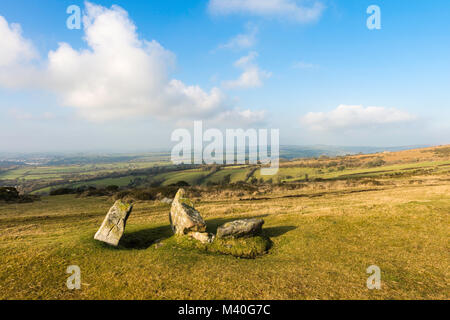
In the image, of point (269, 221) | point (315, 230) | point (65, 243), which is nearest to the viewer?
point (65, 243)

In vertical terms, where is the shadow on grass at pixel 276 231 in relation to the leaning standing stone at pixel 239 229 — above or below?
below

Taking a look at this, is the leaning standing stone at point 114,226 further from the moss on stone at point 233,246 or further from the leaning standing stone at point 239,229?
the leaning standing stone at point 239,229

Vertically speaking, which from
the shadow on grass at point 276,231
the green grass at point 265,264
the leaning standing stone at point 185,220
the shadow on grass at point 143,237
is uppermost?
the leaning standing stone at point 185,220

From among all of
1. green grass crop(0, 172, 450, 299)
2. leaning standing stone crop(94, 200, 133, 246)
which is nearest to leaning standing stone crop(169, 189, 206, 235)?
green grass crop(0, 172, 450, 299)

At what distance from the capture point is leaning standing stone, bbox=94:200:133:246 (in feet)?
44.7

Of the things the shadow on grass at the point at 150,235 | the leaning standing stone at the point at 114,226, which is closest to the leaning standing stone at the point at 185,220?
the shadow on grass at the point at 150,235

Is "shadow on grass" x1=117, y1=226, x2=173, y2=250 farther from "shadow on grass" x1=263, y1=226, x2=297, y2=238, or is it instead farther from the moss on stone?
"shadow on grass" x1=263, y1=226, x2=297, y2=238

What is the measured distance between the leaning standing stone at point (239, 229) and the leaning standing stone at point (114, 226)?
21.5 feet

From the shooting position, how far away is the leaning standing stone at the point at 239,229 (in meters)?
13.7

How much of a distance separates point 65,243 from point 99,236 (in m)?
1.74

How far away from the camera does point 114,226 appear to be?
14172mm
